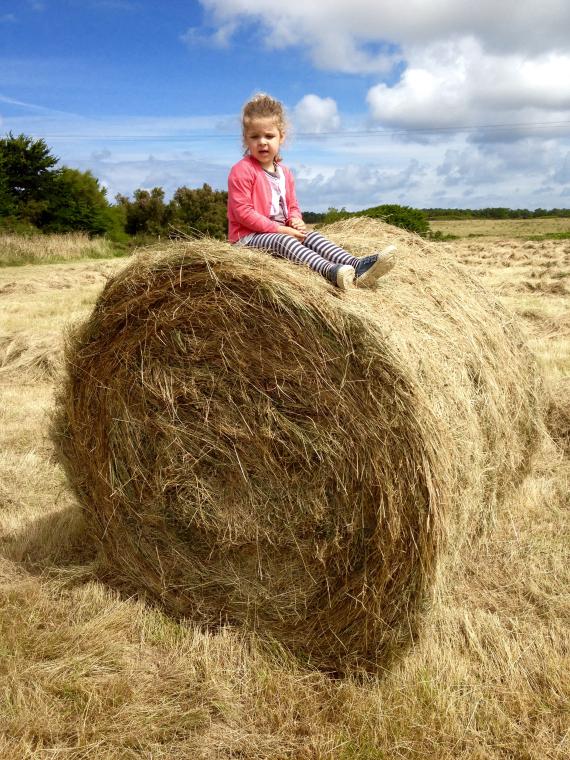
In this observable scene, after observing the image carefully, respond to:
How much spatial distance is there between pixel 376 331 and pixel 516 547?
1.88 meters

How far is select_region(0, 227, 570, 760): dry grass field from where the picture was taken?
2.68 meters

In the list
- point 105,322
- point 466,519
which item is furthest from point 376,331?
point 105,322

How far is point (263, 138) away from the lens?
4.17 meters

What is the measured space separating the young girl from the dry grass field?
5.88 ft

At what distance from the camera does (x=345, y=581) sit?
126 inches

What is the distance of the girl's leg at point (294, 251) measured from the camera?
11.0 feet

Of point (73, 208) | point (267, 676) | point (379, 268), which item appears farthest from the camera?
point (73, 208)

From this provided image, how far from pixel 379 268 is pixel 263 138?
1295mm

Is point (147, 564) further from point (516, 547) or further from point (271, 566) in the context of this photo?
point (516, 547)

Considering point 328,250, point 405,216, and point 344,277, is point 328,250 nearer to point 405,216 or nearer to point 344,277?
point 344,277

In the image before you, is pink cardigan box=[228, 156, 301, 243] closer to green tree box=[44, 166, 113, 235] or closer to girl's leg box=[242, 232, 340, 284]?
girl's leg box=[242, 232, 340, 284]

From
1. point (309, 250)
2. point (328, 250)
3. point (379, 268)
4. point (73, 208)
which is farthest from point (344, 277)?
point (73, 208)

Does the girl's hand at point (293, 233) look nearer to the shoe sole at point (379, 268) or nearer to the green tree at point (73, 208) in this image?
the shoe sole at point (379, 268)

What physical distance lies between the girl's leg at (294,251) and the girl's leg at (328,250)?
5cm
